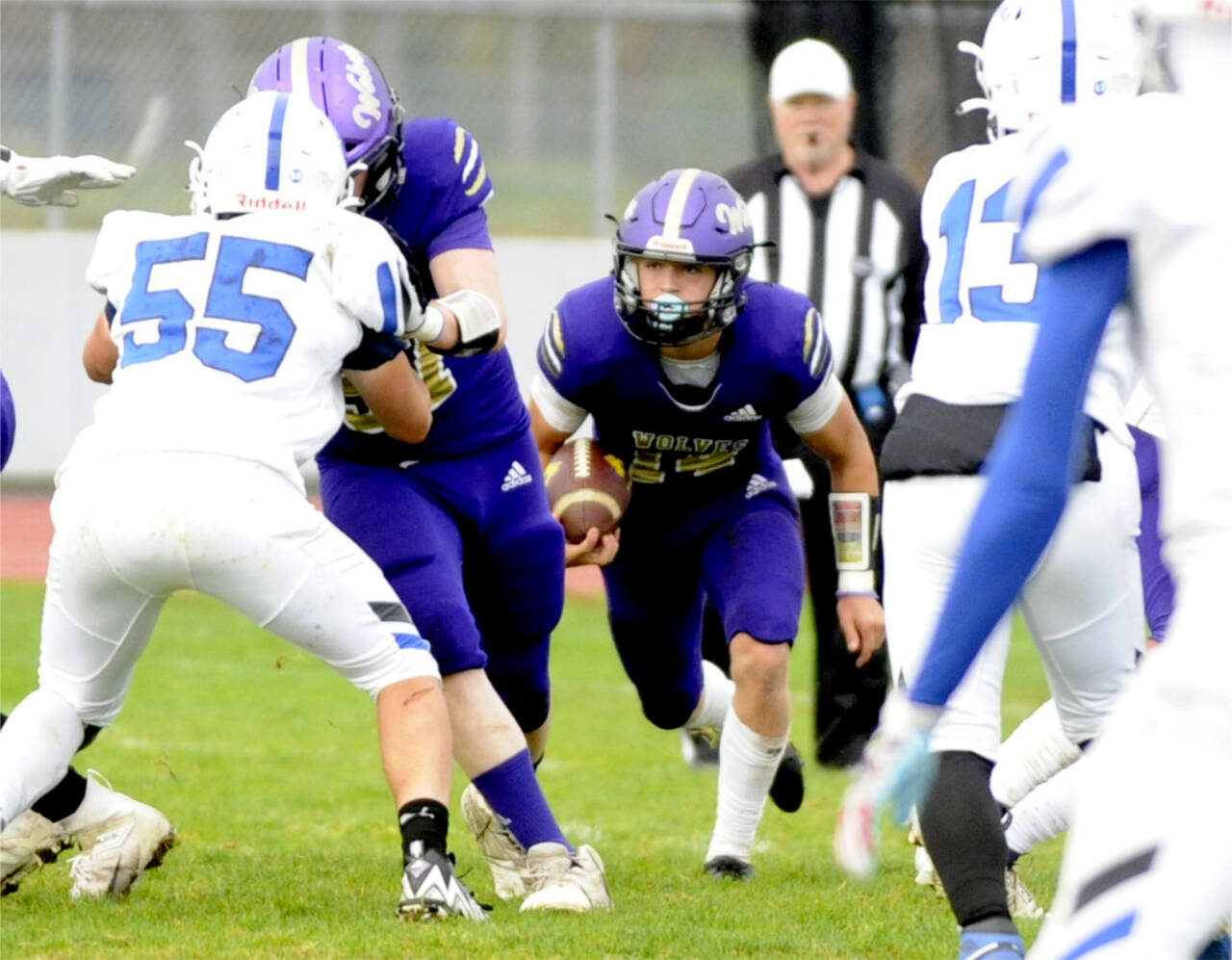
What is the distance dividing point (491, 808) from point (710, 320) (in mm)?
1174

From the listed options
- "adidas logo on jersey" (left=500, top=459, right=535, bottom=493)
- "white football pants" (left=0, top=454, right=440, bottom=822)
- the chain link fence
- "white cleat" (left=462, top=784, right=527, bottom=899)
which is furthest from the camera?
the chain link fence

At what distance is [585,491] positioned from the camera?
4.89 metres

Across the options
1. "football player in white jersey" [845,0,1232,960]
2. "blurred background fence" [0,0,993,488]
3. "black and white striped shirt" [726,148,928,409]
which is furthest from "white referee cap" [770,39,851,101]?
"blurred background fence" [0,0,993,488]

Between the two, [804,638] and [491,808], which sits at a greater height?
[491,808]

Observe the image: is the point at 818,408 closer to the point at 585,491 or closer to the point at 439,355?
the point at 585,491

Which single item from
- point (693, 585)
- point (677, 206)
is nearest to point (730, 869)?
point (693, 585)

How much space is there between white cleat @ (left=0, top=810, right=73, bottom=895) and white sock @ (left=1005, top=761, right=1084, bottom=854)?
2016 mm

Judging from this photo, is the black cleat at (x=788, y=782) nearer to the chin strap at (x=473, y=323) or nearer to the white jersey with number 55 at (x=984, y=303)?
the chin strap at (x=473, y=323)

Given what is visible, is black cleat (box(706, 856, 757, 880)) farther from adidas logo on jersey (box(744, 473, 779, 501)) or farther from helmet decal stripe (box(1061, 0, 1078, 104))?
helmet decal stripe (box(1061, 0, 1078, 104))

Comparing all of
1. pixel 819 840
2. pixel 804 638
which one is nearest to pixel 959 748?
pixel 819 840

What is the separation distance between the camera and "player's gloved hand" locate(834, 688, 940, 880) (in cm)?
246

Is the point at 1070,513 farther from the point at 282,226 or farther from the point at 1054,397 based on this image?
the point at 282,226

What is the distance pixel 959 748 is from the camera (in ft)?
11.5

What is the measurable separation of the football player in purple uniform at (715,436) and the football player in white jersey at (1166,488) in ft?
7.06
